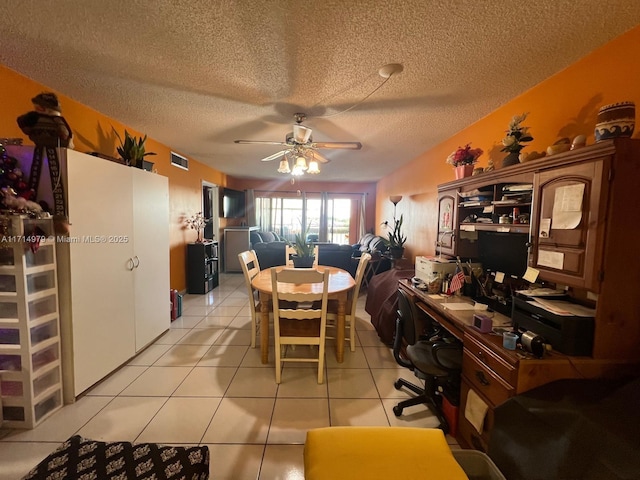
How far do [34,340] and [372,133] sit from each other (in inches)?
134

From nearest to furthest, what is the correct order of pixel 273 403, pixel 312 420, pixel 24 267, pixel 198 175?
pixel 24 267, pixel 312 420, pixel 273 403, pixel 198 175

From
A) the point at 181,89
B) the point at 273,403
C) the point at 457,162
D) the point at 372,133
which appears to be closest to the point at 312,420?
the point at 273,403

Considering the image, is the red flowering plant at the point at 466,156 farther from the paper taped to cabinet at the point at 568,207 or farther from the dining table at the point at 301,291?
the dining table at the point at 301,291

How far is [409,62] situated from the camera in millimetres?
1690

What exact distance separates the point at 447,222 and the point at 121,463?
105 inches

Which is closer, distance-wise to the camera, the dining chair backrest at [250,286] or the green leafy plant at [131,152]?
the green leafy plant at [131,152]

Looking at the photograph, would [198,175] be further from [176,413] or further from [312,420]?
[312,420]

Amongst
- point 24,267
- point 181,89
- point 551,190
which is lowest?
point 24,267

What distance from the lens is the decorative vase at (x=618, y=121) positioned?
1134 mm

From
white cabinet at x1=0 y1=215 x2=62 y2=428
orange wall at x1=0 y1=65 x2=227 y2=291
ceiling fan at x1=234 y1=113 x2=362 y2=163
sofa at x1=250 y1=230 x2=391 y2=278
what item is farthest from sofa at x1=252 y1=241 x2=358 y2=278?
white cabinet at x1=0 y1=215 x2=62 y2=428

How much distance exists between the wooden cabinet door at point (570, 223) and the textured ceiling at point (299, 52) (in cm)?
78

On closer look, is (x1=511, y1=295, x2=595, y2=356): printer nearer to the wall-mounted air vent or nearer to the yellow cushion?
the yellow cushion

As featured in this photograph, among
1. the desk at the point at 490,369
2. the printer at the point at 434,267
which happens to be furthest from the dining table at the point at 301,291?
the desk at the point at 490,369

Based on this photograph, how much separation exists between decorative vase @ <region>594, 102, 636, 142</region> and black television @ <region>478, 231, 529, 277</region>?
629 mm
